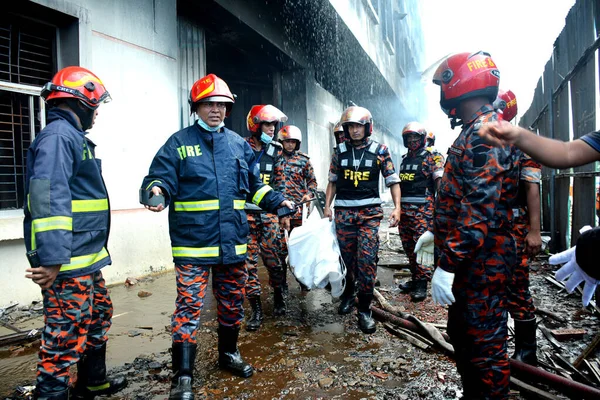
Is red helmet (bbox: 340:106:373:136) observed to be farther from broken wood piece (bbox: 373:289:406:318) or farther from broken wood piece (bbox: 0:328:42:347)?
broken wood piece (bbox: 0:328:42:347)

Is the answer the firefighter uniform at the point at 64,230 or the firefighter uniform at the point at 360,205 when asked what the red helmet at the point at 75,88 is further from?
the firefighter uniform at the point at 360,205

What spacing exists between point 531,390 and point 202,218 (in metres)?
2.38

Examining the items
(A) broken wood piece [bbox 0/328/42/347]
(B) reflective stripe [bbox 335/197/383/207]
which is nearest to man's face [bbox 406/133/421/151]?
(B) reflective stripe [bbox 335/197/383/207]

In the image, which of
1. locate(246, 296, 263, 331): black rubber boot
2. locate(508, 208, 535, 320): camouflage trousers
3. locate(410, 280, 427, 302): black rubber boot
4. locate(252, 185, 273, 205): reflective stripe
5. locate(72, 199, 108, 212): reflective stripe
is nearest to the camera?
locate(72, 199, 108, 212): reflective stripe

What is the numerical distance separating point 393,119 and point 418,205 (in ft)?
85.3

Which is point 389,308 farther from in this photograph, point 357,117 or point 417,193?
point 357,117

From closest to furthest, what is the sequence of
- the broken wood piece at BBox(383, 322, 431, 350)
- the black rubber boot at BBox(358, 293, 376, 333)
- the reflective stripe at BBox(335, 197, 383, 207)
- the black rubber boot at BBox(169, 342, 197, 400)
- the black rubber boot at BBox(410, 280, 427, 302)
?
1. the black rubber boot at BBox(169, 342, 197, 400)
2. the broken wood piece at BBox(383, 322, 431, 350)
3. the black rubber boot at BBox(358, 293, 376, 333)
4. the reflective stripe at BBox(335, 197, 383, 207)
5. the black rubber boot at BBox(410, 280, 427, 302)

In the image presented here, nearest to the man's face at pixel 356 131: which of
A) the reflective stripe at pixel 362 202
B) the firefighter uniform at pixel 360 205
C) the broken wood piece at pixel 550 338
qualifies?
the firefighter uniform at pixel 360 205

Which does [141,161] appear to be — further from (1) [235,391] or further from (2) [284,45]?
(2) [284,45]

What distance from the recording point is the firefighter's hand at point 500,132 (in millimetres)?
1628

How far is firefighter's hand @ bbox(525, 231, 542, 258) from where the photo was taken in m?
3.00

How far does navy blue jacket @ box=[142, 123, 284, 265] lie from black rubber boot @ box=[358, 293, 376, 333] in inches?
63.4

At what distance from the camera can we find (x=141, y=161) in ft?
19.4

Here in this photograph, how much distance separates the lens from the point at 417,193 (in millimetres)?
5457
